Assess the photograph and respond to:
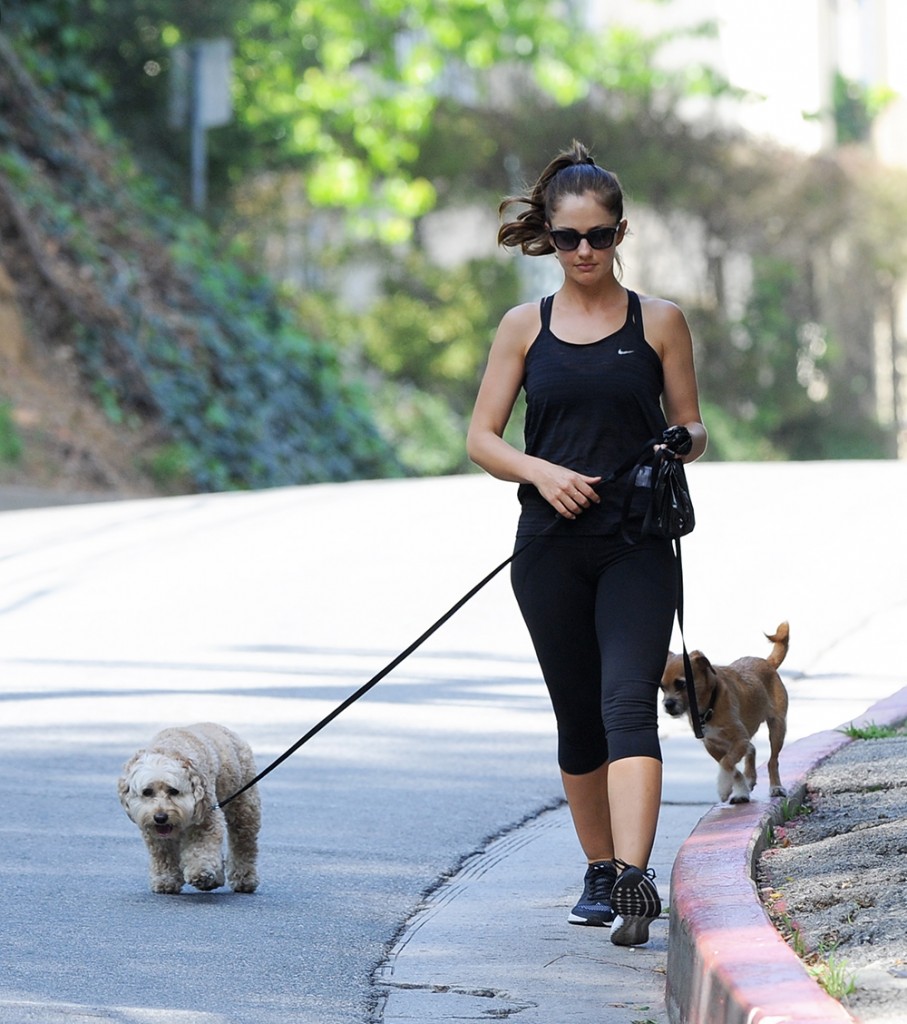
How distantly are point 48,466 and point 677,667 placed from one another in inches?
595

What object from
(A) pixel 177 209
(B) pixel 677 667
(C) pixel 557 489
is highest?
(A) pixel 177 209

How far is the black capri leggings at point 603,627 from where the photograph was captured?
5.11 metres

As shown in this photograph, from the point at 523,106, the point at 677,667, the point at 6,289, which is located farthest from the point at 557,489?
the point at 523,106

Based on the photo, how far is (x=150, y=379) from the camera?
23000mm

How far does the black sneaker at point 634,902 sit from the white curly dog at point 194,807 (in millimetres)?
1251

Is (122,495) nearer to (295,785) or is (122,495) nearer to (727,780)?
(295,785)

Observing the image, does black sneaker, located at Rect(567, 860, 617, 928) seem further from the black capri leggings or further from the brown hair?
the brown hair

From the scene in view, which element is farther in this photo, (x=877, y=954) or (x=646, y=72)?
(x=646, y=72)

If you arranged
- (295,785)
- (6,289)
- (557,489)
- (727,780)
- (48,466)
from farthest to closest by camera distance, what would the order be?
1. (6,289)
2. (48,466)
3. (295,785)
4. (727,780)
5. (557,489)

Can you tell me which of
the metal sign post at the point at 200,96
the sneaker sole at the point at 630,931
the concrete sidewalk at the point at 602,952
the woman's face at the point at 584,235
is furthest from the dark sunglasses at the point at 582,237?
the metal sign post at the point at 200,96

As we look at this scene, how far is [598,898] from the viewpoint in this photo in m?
5.45

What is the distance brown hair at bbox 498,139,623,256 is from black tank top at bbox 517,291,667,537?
0.29m

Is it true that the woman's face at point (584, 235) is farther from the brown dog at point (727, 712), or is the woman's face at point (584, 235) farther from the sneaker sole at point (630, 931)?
the sneaker sole at point (630, 931)

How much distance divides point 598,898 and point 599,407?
1326 mm
